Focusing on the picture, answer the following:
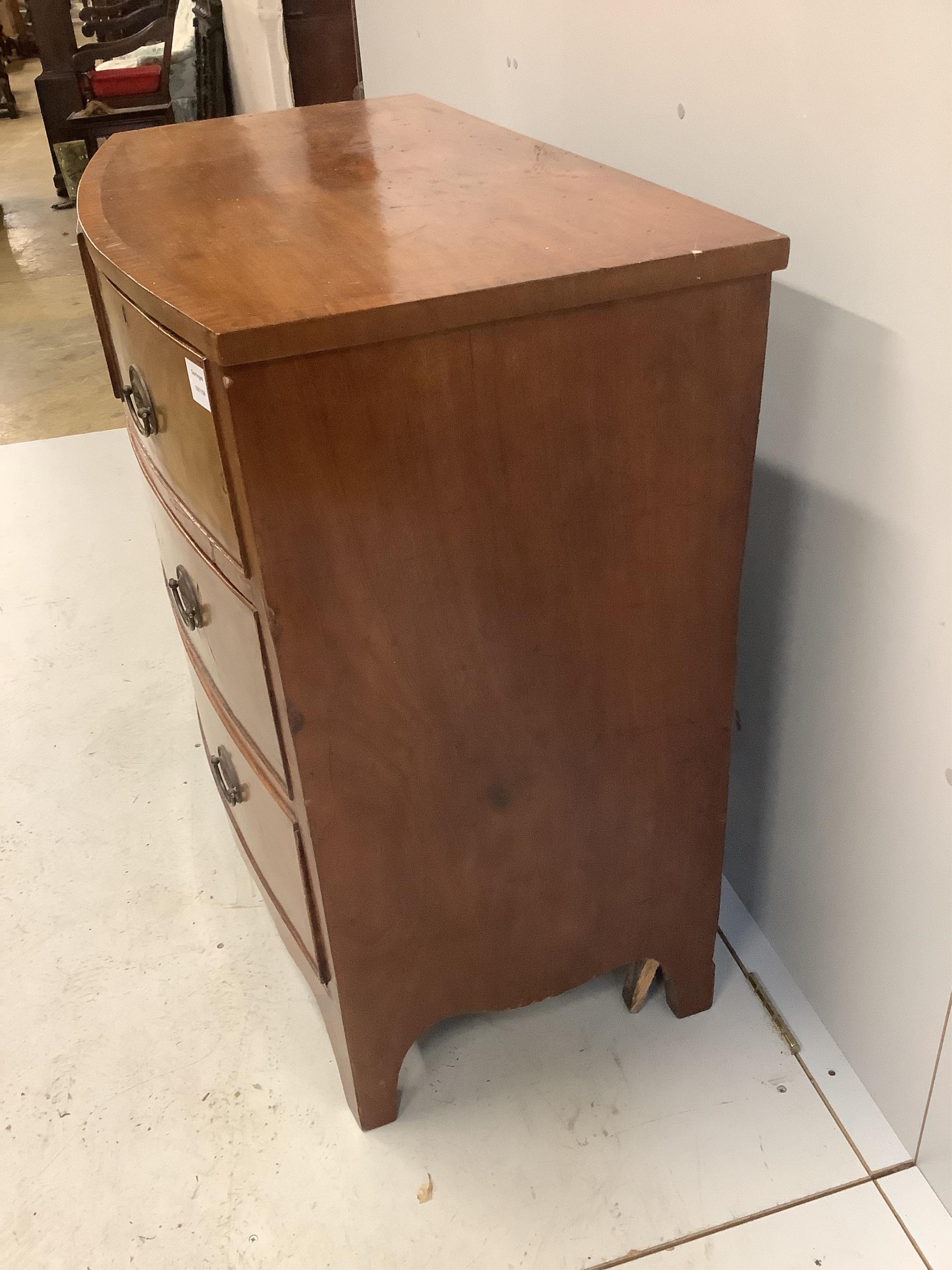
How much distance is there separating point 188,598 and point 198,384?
405 mm

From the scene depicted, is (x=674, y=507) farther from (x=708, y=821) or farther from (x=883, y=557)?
(x=708, y=821)

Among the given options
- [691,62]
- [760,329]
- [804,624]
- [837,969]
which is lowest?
[837,969]

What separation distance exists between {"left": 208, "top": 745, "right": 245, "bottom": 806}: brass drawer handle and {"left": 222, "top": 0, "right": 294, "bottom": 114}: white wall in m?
1.77

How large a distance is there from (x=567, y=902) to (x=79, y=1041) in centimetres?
68

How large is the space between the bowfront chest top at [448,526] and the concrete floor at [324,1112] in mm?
97

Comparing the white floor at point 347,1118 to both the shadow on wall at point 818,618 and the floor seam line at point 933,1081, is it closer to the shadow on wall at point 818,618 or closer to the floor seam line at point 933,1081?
the floor seam line at point 933,1081

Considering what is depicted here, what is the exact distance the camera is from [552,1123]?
3.99ft

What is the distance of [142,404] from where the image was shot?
107 cm

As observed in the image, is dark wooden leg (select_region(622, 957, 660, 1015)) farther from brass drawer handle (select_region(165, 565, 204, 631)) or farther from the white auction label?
the white auction label

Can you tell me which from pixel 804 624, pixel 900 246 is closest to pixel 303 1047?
pixel 804 624

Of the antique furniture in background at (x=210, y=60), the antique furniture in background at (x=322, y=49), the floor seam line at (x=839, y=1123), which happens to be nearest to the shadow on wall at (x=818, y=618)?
the floor seam line at (x=839, y=1123)

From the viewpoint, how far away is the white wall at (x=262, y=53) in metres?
2.67

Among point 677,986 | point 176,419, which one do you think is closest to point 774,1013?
point 677,986

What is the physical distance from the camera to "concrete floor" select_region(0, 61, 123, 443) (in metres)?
3.19
